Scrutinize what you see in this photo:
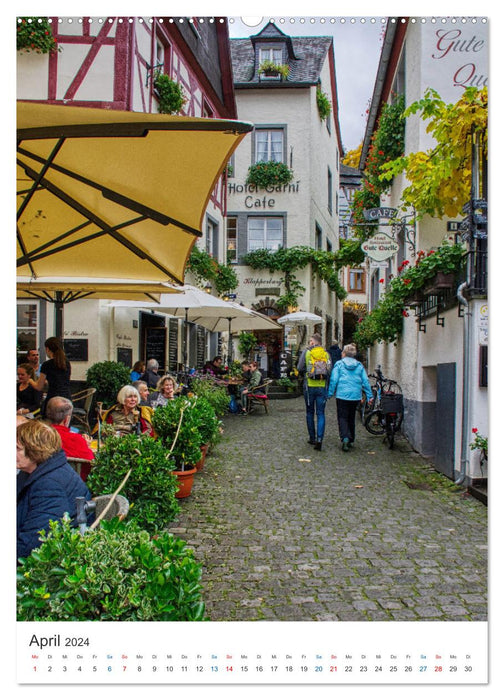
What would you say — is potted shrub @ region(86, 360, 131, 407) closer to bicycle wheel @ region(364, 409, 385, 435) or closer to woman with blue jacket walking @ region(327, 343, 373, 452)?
woman with blue jacket walking @ region(327, 343, 373, 452)

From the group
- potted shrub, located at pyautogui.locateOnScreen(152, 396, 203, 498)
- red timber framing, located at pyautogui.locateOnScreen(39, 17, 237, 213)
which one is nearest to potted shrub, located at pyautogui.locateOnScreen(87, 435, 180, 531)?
potted shrub, located at pyautogui.locateOnScreen(152, 396, 203, 498)

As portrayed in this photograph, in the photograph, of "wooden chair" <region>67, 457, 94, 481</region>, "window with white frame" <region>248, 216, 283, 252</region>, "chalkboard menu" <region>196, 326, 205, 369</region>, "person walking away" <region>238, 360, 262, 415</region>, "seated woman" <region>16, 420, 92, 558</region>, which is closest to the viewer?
"seated woman" <region>16, 420, 92, 558</region>

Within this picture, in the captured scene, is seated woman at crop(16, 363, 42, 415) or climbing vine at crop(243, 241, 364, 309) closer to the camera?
seated woman at crop(16, 363, 42, 415)

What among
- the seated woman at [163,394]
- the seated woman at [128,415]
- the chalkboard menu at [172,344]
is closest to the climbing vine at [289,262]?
the chalkboard menu at [172,344]

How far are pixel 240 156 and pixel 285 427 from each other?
40.2 feet

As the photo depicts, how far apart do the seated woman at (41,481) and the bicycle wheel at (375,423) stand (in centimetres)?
756

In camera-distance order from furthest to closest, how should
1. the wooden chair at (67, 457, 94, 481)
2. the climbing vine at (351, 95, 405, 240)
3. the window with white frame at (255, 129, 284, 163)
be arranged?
the window with white frame at (255, 129, 284, 163) < the climbing vine at (351, 95, 405, 240) < the wooden chair at (67, 457, 94, 481)

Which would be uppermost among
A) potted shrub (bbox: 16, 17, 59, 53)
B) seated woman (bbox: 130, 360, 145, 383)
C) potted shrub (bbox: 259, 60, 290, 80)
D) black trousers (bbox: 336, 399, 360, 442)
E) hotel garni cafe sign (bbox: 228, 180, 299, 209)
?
potted shrub (bbox: 259, 60, 290, 80)

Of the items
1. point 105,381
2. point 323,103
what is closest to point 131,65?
point 105,381

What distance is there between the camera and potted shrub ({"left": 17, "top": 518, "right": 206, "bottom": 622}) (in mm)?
1896

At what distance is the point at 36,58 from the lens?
3146 mm

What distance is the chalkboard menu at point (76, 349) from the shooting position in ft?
30.1
